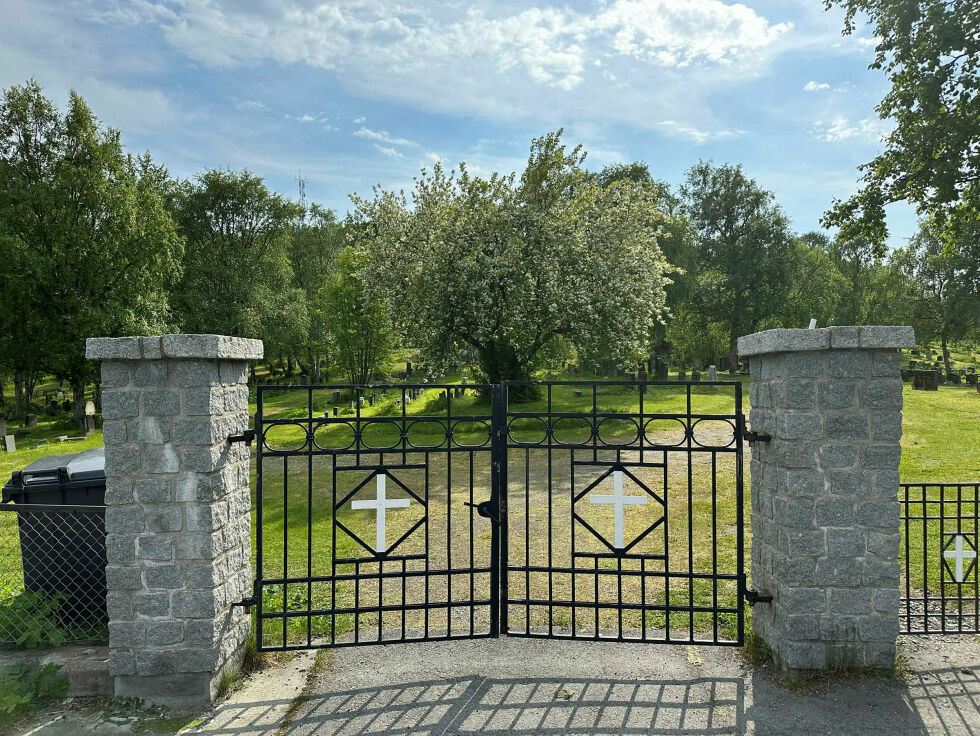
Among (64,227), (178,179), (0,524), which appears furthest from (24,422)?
(0,524)

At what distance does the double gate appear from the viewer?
4.33 meters

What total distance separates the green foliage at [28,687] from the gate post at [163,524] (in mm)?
457

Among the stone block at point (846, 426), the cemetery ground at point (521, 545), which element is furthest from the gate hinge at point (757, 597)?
the stone block at point (846, 426)

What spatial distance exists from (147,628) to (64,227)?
69.1 feet

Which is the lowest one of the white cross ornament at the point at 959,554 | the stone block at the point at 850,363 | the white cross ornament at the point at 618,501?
the white cross ornament at the point at 959,554

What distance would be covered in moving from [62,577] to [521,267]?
1341 centimetres

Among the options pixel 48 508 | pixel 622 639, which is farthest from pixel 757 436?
pixel 48 508

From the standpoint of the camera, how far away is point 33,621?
4.43 m

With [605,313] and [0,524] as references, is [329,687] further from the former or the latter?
[605,313]

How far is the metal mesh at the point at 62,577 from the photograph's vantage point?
452cm

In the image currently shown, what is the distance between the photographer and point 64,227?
2019 cm

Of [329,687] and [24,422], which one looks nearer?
[329,687]

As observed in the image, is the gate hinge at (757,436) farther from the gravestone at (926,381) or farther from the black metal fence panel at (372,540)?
the gravestone at (926,381)

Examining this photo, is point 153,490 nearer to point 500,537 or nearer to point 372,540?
point 500,537
